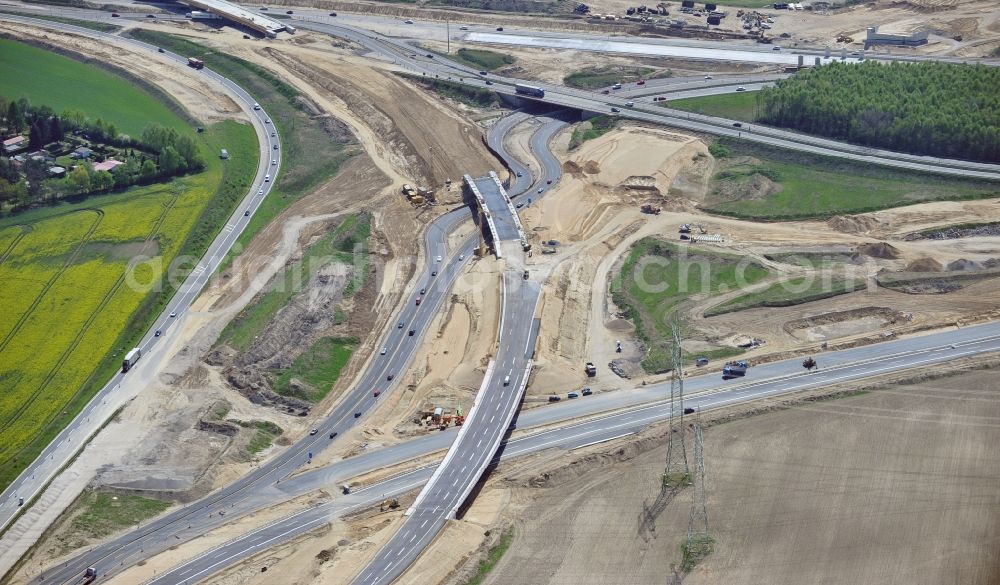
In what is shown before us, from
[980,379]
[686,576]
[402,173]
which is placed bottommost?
[686,576]

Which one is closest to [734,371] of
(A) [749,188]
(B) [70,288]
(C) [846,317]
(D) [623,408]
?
(D) [623,408]

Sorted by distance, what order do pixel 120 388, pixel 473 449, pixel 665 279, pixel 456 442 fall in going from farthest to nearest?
pixel 665 279 < pixel 120 388 < pixel 456 442 < pixel 473 449

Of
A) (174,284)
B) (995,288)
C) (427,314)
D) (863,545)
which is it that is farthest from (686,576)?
(174,284)

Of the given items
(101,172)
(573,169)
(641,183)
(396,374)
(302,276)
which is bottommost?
(396,374)

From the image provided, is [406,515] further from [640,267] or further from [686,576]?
[640,267]

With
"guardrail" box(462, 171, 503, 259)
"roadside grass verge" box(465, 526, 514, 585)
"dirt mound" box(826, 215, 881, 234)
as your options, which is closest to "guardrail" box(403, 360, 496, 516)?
"roadside grass verge" box(465, 526, 514, 585)

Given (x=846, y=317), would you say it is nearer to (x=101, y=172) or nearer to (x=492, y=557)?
(x=492, y=557)
